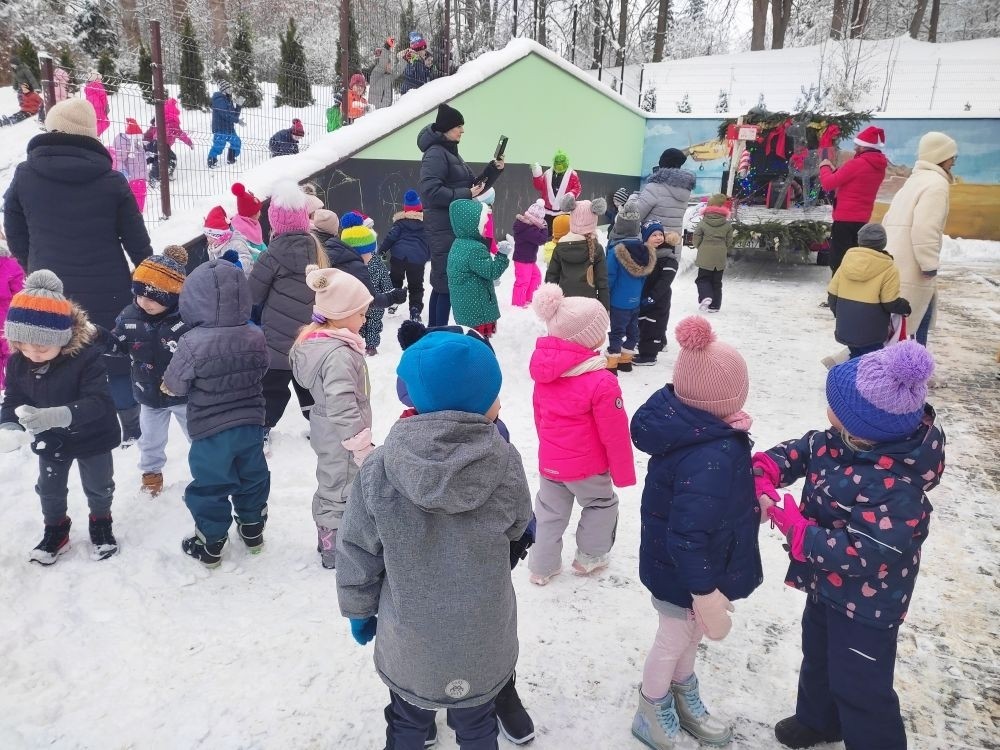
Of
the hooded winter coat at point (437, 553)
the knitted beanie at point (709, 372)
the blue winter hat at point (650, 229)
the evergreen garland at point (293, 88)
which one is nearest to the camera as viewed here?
the hooded winter coat at point (437, 553)

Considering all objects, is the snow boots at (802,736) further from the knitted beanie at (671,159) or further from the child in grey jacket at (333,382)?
the knitted beanie at (671,159)

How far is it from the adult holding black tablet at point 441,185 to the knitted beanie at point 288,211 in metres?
2.10

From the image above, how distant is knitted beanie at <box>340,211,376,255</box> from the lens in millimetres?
6203

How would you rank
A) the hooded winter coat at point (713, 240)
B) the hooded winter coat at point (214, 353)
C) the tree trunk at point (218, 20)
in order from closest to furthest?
the hooded winter coat at point (214, 353) < the hooded winter coat at point (713, 240) < the tree trunk at point (218, 20)

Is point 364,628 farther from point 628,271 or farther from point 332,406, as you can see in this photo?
point 628,271

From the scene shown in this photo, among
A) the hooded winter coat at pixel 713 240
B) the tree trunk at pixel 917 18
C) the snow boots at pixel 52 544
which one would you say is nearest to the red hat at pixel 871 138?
the hooded winter coat at pixel 713 240

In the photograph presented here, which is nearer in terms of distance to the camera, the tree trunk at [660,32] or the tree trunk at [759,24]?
the tree trunk at [759,24]

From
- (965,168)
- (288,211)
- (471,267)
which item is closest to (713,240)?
(471,267)

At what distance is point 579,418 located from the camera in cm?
315

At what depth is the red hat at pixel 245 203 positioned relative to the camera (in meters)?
5.52

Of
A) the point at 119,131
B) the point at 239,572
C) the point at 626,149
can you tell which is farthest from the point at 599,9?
the point at 239,572

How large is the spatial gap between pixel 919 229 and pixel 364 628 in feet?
17.8

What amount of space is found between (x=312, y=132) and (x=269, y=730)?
10.1 m

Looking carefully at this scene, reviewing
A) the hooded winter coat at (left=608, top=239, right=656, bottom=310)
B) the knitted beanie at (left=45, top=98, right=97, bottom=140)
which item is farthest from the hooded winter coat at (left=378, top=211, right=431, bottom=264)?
the knitted beanie at (left=45, top=98, right=97, bottom=140)
